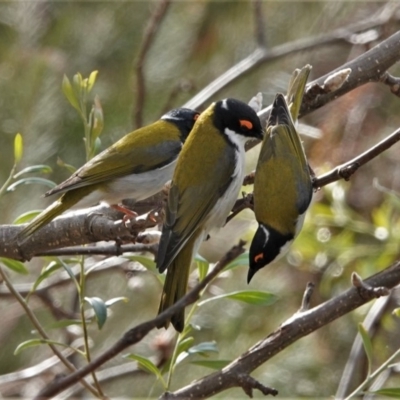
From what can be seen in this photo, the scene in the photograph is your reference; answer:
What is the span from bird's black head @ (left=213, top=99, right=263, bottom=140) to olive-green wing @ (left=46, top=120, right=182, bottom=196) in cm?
42

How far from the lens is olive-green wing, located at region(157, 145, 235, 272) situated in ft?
9.83

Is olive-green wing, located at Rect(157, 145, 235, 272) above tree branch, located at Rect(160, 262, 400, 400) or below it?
above

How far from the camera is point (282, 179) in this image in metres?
3.27

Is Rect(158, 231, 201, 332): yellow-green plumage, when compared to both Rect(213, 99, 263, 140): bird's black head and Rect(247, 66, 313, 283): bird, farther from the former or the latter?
Rect(213, 99, 263, 140): bird's black head

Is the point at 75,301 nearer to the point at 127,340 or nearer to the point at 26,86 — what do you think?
the point at 26,86

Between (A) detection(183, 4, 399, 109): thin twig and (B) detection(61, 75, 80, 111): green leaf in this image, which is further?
(A) detection(183, 4, 399, 109): thin twig

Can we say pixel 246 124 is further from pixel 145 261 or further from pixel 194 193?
pixel 145 261

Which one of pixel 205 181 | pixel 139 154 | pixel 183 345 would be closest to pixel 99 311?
pixel 183 345

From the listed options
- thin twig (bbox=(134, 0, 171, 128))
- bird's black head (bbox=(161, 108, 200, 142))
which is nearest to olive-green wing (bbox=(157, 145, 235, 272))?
bird's black head (bbox=(161, 108, 200, 142))

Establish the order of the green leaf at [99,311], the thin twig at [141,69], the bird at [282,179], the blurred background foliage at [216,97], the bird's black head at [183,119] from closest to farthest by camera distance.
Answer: the green leaf at [99,311] < the bird at [282,179] < the bird's black head at [183,119] < the thin twig at [141,69] < the blurred background foliage at [216,97]

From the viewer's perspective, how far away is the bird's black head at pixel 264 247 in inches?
121

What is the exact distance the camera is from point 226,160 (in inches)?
129

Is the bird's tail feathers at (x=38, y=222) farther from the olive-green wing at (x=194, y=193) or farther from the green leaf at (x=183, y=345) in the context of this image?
the green leaf at (x=183, y=345)

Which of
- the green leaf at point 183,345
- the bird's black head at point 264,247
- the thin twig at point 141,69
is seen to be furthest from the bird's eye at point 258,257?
the thin twig at point 141,69
